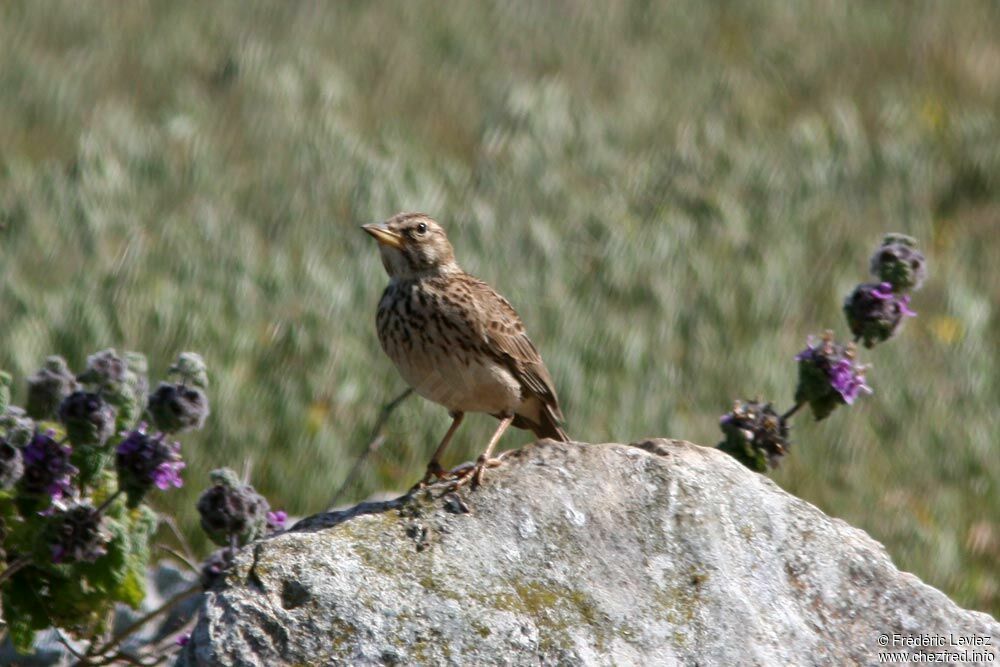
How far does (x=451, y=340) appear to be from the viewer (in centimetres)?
477

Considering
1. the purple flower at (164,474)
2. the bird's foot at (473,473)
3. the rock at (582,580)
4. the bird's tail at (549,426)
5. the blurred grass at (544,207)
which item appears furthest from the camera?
the blurred grass at (544,207)

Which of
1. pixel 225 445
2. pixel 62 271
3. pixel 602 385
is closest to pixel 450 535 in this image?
pixel 225 445

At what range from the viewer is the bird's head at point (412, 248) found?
5090 millimetres

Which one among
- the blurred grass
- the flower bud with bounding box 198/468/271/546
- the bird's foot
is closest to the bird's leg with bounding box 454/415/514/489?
the bird's foot

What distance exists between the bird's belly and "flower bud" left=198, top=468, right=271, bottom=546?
0.56 m

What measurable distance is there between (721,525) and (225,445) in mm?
3051

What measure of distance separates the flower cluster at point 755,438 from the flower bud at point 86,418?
1813 mm

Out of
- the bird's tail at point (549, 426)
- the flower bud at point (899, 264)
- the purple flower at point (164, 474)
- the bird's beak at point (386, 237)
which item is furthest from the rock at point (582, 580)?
the bird's beak at point (386, 237)

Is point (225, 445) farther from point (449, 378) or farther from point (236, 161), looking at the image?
point (236, 161)

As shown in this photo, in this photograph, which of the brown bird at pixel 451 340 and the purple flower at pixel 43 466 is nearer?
the purple flower at pixel 43 466

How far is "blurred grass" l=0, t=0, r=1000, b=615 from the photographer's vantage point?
698cm

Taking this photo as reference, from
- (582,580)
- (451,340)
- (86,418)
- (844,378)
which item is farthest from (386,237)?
(582,580)

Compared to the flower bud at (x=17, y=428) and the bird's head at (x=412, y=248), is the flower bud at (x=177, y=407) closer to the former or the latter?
the flower bud at (x=17, y=428)

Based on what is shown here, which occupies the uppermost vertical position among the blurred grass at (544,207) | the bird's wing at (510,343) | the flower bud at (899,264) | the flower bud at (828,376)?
the blurred grass at (544,207)
